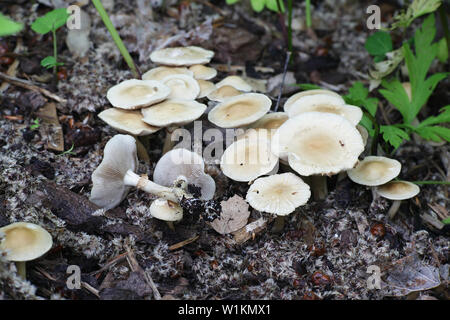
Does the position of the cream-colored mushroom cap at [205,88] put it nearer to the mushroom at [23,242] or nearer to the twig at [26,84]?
the twig at [26,84]

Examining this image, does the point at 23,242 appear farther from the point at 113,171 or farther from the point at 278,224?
the point at 278,224

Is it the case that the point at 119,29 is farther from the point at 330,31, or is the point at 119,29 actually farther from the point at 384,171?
the point at 384,171

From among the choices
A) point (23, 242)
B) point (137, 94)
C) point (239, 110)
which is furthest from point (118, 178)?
point (239, 110)

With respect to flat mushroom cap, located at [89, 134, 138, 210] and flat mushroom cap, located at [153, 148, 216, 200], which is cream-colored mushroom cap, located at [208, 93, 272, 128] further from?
flat mushroom cap, located at [89, 134, 138, 210]

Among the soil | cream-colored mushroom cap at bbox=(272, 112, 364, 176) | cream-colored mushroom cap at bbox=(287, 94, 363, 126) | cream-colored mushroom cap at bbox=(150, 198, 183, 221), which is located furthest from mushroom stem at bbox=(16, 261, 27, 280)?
cream-colored mushroom cap at bbox=(287, 94, 363, 126)

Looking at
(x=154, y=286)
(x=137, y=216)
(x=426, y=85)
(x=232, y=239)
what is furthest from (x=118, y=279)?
(x=426, y=85)

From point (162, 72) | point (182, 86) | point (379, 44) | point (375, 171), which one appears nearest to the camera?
point (375, 171)

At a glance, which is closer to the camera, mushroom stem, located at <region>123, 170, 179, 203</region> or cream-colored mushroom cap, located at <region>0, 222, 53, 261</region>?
cream-colored mushroom cap, located at <region>0, 222, 53, 261</region>
